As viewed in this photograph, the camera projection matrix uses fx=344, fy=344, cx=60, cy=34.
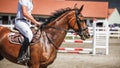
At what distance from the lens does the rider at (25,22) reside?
7637mm

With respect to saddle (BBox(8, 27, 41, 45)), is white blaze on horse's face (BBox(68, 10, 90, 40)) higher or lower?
higher

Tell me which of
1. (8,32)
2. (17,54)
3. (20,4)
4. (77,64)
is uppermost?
(20,4)

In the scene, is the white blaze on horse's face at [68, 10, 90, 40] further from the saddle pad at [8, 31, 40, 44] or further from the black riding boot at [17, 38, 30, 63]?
the black riding boot at [17, 38, 30, 63]

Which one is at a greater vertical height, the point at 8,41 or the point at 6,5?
the point at 6,5

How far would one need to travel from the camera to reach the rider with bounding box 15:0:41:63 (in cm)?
764

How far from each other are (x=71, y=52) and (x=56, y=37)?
350 inches

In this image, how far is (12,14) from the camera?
56.0 meters

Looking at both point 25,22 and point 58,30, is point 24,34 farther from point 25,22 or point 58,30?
point 58,30

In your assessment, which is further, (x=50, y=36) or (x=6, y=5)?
(x=6, y=5)

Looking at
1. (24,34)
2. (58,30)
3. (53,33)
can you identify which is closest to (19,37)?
(24,34)

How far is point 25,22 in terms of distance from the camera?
7.92 metres

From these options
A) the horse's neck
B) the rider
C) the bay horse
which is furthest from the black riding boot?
the horse's neck

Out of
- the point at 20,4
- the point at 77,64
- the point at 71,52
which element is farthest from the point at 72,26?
the point at 71,52

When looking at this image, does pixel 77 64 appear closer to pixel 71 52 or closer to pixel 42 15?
pixel 71 52
